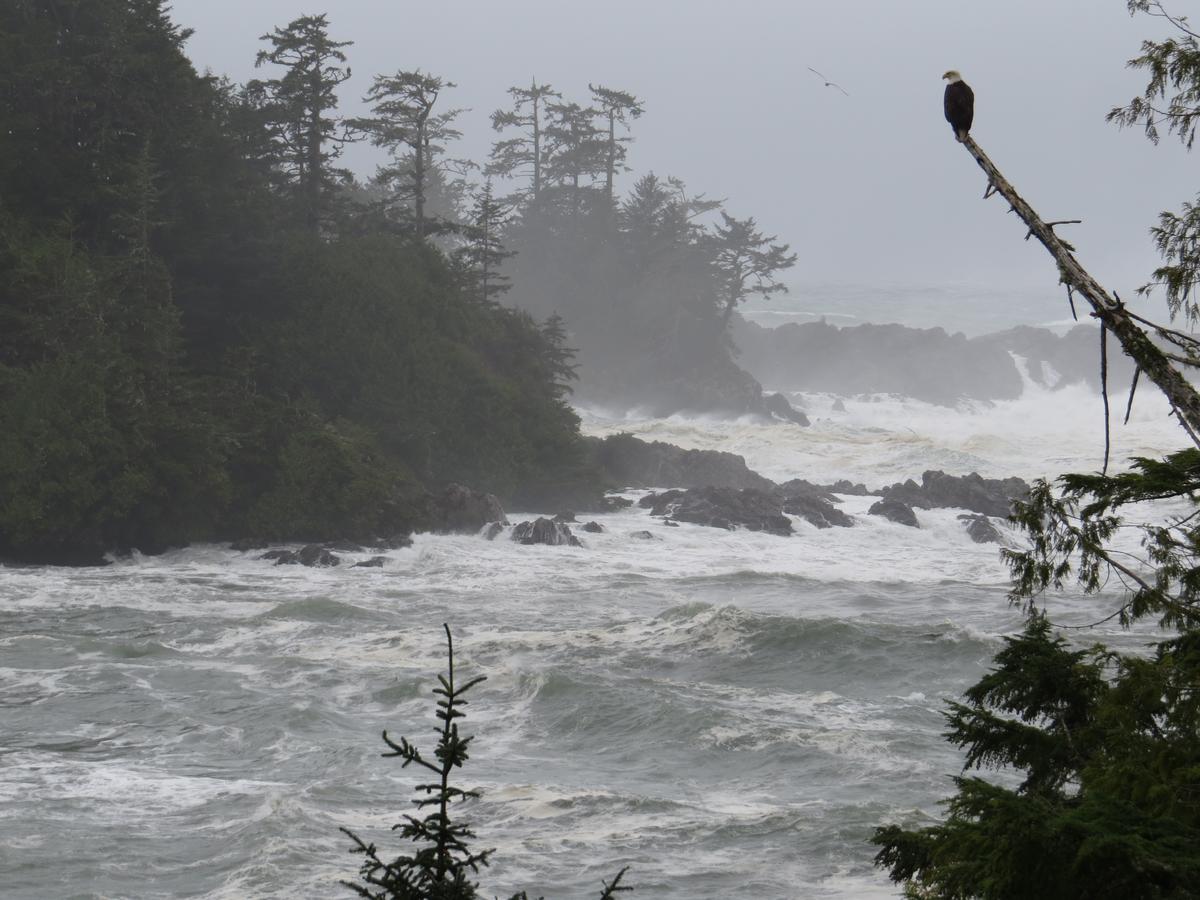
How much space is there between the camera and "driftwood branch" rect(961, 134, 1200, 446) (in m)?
4.95

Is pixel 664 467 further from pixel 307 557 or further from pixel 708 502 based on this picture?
pixel 307 557

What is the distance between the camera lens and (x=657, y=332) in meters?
64.1

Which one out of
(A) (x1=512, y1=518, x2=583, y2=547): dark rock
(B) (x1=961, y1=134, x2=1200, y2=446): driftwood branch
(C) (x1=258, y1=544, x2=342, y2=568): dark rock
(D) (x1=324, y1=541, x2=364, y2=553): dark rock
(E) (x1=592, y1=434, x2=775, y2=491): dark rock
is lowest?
(C) (x1=258, y1=544, x2=342, y2=568): dark rock

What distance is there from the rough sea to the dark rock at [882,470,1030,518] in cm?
553

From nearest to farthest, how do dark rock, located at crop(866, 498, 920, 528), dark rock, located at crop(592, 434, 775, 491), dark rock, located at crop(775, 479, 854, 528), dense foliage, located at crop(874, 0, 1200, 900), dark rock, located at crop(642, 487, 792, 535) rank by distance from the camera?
dense foliage, located at crop(874, 0, 1200, 900)
dark rock, located at crop(642, 487, 792, 535)
dark rock, located at crop(866, 498, 920, 528)
dark rock, located at crop(775, 479, 854, 528)
dark rock, located at crop(592, 434, 775, 491)

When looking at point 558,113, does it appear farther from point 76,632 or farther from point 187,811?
point 187,811

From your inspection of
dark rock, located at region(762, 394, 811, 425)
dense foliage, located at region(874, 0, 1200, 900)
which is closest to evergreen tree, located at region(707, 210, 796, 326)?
dark rock, located at region(762, 394, 811, 425)

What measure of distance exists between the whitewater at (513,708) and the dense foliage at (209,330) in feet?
6.24

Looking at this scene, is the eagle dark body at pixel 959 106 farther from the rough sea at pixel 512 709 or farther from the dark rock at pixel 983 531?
the dark rock at pixel 983 531

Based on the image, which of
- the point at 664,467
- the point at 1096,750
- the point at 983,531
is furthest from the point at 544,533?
the point at 1096,750

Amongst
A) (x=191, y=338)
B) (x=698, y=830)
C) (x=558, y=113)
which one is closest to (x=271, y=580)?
(x=191, y=338)

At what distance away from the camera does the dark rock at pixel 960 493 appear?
36.3m

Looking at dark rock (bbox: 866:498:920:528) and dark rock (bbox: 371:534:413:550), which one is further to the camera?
dark rock (bbox: 866:498:920:528)

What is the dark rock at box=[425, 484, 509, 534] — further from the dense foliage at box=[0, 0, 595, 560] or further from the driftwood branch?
the driftwood branch
